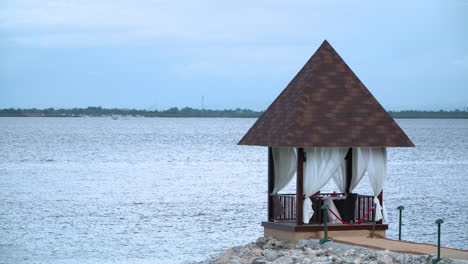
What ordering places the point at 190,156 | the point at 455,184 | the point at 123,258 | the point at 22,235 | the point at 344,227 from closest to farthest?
1. the point at 344,227
2. the point at 123,258
3. the point at 22,235
4. the point at 455,184
5. the point at 190,156

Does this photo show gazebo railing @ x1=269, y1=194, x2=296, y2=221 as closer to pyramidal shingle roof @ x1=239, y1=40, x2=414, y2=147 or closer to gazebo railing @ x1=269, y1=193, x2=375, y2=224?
gazebo railing @ x1=269, y1=193, x2=375, y2=224

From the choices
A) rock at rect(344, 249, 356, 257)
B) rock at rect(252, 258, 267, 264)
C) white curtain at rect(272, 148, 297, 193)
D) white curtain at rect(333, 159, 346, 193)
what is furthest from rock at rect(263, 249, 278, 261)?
white curtain at rect(333, 159, 346, 193)

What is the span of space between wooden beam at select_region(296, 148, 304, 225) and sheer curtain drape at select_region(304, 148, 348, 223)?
0.50 ft

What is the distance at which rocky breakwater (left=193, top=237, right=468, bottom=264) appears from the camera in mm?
15883

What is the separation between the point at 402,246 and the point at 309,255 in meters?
1.89

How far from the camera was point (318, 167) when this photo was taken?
19234 millimetres

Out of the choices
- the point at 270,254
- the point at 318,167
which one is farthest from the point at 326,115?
the point at 270,254

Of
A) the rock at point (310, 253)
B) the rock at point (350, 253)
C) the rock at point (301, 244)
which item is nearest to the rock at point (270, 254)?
the rock at point (301, 244)

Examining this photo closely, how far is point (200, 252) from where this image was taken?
93.1 feet

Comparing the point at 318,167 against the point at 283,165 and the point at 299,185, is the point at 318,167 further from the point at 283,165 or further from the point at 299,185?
the point at 283,165

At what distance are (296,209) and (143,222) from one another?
17.9 m

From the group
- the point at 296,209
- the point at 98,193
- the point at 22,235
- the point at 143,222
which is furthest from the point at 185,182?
the point at 296,209

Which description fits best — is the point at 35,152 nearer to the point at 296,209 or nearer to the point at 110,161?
the point at 110,161

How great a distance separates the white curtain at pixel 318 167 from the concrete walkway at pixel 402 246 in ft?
4.15
